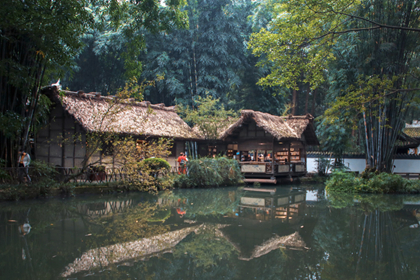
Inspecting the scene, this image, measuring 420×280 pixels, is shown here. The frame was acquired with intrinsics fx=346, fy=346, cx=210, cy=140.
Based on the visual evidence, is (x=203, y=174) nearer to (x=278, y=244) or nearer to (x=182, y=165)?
(x=182, y=165)

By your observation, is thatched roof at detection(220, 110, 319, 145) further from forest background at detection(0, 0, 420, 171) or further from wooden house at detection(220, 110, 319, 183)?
forest background at detection(0, 0, 420, 171)

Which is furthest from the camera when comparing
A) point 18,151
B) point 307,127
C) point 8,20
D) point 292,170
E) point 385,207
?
point 307,127

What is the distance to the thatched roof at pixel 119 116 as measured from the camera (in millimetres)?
14422

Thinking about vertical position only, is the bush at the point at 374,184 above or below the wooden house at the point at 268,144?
below

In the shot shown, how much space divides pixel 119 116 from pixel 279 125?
9.59 meters

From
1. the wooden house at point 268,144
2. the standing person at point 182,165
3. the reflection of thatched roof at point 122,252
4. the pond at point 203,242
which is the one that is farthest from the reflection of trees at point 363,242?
the wooden house at point 268,144

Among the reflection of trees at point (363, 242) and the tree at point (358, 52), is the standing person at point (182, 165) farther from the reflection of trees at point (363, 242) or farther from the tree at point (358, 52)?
the reflection of trees at point (363, 242)

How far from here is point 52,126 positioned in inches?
660

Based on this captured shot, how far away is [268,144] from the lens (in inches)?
843

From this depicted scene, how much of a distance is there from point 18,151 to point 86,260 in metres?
8.37

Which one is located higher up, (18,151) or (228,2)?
(228,2)

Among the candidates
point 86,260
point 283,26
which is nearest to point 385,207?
point 283,26

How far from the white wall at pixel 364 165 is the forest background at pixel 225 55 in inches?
65.9

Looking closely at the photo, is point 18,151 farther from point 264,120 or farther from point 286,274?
point 264,120
